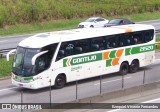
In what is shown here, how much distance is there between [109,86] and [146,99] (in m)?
1.88

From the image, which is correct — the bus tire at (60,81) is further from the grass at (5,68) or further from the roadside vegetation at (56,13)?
the roadside vegetation at (56,13)

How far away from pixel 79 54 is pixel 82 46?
0.53 meters

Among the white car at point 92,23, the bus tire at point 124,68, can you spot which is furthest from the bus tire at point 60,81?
the white car at point 92,23

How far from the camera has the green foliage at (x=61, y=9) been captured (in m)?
52.3

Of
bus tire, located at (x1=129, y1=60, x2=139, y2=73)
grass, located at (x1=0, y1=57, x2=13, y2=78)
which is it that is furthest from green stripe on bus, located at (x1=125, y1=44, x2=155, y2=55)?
grass, located at (x1=0, y1=57, x2=13, y2=78)

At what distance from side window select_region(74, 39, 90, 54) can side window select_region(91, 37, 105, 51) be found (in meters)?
0.38

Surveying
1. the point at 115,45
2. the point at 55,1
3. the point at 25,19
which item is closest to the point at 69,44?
the point at 115,45

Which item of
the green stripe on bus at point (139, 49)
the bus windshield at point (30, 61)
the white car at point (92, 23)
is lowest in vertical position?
the white car at point (92, 23)

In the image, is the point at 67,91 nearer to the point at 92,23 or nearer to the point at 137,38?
the point at 137,38

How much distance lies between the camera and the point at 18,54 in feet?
74.3

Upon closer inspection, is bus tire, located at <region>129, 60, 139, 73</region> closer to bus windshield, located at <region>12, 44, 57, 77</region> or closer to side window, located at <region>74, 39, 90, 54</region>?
side window, located at <region>74, 39, 90, 54</region>

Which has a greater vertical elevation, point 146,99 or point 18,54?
point 18,54

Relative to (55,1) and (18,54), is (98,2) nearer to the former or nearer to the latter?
(55,1)

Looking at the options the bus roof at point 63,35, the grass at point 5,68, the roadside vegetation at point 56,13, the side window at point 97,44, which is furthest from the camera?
Answer: the roadside vegetation at point 56,13
